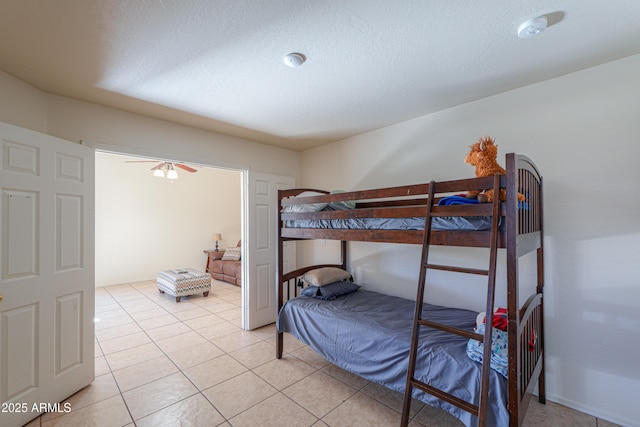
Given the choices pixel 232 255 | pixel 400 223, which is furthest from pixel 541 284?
pixel 232 255

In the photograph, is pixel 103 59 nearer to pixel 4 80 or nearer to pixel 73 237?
pixel 4 80

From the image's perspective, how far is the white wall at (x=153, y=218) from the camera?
589cm

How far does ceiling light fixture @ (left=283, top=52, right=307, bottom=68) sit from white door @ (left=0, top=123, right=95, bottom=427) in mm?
1924

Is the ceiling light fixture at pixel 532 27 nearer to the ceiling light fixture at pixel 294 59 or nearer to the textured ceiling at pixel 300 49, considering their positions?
the textured ceiling at pixel 300 49

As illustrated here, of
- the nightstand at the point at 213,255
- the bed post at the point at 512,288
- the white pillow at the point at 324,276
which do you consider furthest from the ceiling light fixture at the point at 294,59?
the nightstand at the point at 213,255

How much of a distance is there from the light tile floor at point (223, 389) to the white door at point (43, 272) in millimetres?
267

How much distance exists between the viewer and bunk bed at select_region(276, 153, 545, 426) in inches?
56.8

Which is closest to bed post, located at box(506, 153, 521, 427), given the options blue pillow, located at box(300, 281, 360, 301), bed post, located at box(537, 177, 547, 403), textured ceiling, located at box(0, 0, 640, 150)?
textured ceiling, located at box(0, 0, 640, 150)

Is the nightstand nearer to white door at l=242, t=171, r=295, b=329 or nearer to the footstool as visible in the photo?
the footstool

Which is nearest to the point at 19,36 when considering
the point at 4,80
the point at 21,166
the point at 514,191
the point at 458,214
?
the point at 4,80

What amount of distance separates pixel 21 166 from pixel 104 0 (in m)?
1.39

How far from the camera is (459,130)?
8.76 ft

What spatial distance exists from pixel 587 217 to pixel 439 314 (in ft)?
4.39

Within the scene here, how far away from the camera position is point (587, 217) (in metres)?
2.03
